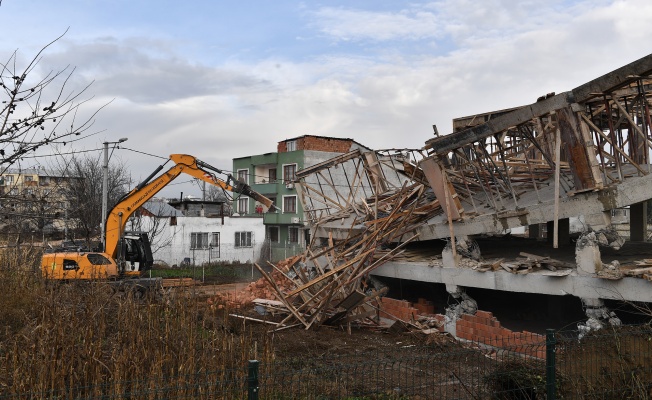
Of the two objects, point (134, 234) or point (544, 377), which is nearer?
point (544, 377)

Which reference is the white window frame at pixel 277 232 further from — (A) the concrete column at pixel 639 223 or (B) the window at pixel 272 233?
(A) the concrete column at pixel 639 223

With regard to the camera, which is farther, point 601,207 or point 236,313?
point 236,313

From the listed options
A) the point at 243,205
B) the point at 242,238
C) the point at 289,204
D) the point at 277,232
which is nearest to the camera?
the point at 242,238

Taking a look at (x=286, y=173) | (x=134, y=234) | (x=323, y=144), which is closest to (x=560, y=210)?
(x=134, y=234)

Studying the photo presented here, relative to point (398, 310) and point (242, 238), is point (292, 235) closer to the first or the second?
point (242, 238)

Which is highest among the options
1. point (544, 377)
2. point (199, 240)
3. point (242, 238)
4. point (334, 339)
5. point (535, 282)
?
point (242, 238)

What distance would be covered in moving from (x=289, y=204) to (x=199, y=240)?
9874 millimetres

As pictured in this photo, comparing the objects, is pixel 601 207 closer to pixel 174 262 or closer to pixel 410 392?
pixel 410 392

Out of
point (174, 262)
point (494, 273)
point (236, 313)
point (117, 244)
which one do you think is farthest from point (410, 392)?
point (174, 262)

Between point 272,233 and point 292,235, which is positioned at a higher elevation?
point 272,233

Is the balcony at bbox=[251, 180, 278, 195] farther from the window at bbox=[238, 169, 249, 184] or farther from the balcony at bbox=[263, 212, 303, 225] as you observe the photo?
the window at bbox=[238, 169, 249, 184]

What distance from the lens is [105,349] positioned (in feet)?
28.4

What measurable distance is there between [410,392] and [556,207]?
568cm

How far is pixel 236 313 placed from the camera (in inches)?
658
